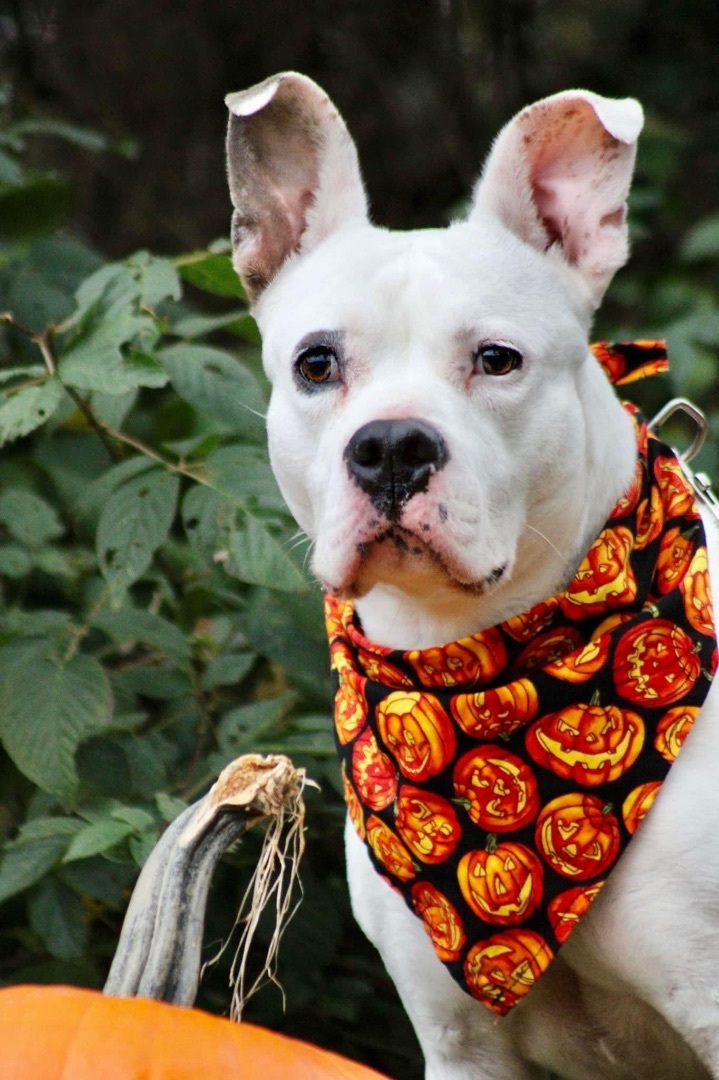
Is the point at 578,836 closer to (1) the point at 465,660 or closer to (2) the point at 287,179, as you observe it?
(1) the point at 465,660

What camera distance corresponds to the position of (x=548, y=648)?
2.25 m

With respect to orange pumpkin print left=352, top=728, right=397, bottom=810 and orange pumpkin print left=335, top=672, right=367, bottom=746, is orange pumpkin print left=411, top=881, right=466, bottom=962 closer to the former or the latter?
orange pumpkin print left=352, top=728, right=397, bottom=810

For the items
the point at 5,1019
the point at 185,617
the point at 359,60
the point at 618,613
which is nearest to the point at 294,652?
the point at 185,617

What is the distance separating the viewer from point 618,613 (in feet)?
7.39

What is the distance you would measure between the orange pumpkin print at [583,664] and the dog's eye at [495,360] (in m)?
0.44

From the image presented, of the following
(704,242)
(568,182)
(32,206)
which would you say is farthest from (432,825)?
(704,242)

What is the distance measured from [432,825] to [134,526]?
0.87m

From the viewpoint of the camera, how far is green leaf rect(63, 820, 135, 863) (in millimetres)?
2441

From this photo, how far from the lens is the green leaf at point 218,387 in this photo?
118 inches

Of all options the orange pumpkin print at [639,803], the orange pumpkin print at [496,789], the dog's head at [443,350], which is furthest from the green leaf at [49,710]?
the orange pumpkin print at [639,803]

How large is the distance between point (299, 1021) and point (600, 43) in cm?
506

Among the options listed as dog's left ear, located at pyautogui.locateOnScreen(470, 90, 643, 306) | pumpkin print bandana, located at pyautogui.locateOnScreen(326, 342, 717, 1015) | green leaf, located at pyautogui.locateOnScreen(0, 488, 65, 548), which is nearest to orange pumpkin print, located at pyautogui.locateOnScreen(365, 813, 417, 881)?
pumpkin print bandana, located at pyautogui.locateOnScreen(326, 342, 717, 1015)

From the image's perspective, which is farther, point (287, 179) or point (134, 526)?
point (134, 526)

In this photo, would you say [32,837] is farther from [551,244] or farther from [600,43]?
[600,43]
